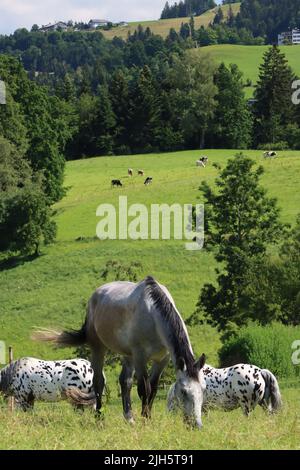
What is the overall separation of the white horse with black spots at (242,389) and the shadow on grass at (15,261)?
43254 mm

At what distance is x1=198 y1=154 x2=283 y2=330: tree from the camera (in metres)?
43.3

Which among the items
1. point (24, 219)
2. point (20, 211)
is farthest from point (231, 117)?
→ point (20, 211)

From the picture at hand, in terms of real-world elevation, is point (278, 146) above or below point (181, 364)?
below

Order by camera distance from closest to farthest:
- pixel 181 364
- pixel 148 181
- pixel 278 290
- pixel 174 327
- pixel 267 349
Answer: pixel 181 364 < pixel 174 327 < pixel 267 349 < pixel 278 290 < pixel 148 181

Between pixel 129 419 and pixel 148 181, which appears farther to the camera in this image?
pixel 148 181

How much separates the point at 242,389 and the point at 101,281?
37.7m

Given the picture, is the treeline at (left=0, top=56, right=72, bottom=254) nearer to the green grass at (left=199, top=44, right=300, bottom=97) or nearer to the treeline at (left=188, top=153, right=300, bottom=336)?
the treeline at (left=188, top=153, right=300, bottom=336)

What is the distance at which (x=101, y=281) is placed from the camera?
54531 millimetres

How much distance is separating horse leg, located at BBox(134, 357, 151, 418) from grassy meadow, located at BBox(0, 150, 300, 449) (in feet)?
0.97

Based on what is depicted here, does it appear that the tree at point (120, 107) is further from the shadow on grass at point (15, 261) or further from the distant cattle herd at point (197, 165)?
the shadow on grass at point (15, 261)

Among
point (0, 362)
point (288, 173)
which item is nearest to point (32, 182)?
point (288, 173)

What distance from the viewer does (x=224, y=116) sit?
10312 cm

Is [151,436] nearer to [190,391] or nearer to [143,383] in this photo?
Result: [190,391]

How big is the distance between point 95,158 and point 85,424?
88876 millimetres
